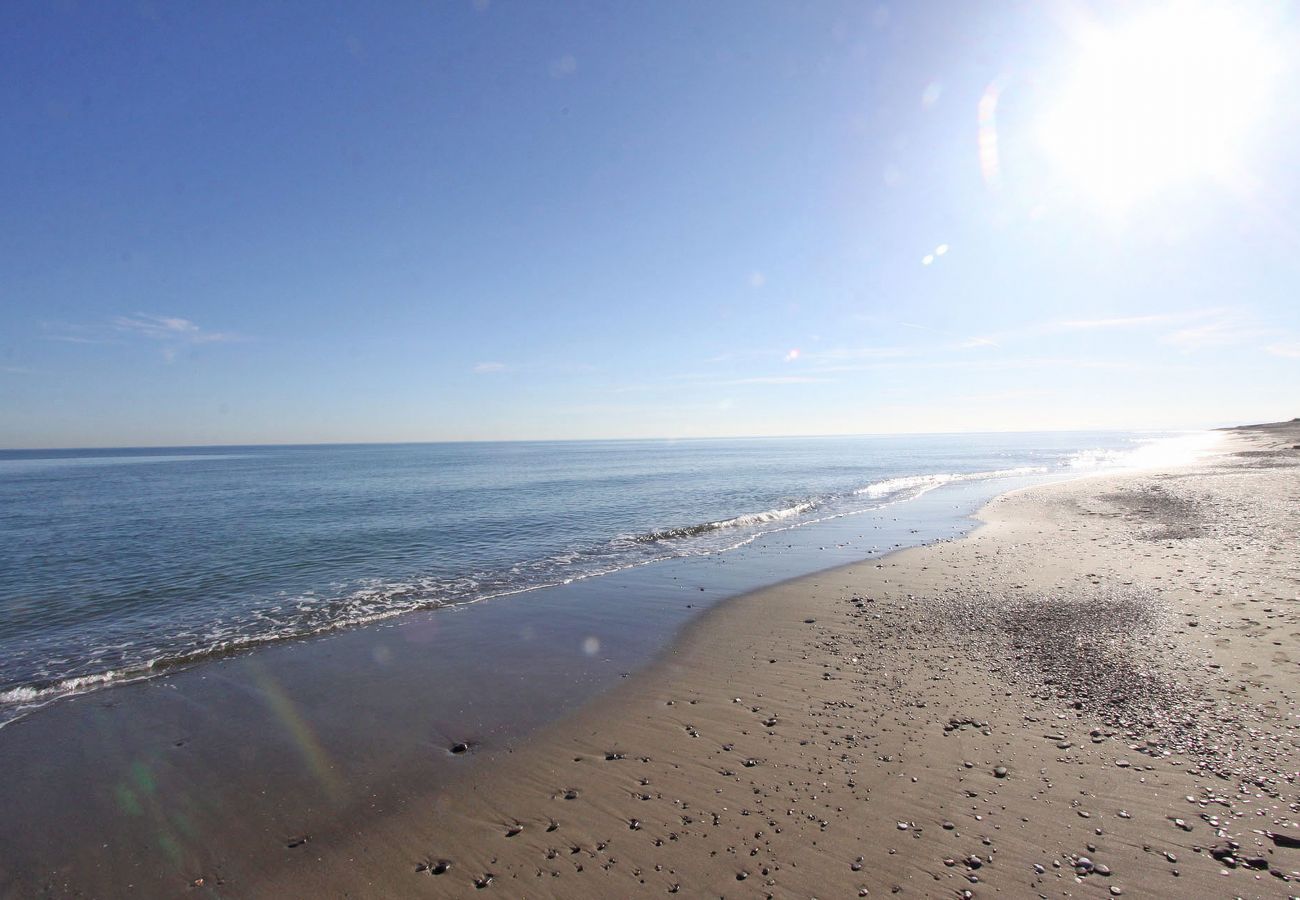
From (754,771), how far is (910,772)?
6.52ft

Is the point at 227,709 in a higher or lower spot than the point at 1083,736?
lower

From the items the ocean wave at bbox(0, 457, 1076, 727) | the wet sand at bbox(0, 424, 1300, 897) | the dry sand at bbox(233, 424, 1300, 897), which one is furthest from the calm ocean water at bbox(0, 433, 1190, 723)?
the dry sand at bbox(233, 424, 1300, 897)

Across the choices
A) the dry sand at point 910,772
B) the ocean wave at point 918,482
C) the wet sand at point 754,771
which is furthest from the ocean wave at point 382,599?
the ocean wave at point 918,482

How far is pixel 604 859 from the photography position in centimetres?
591

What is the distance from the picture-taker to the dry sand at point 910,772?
554 centimetres

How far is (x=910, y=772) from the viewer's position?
704cm

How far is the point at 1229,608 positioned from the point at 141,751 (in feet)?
70.6

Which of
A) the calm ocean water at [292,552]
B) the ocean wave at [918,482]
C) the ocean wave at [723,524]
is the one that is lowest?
the calm ocean water at [292,552]

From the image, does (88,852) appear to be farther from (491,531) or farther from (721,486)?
(721,486)

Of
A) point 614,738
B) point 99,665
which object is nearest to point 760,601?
point 614,738

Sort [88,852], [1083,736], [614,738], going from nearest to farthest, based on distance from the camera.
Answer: [88,852], [1083,736], [614,738]

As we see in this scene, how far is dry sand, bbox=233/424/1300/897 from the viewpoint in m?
5.54

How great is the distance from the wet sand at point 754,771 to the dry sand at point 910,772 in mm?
35

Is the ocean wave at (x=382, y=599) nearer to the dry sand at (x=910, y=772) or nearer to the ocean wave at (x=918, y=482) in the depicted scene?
the dry sand at (x=910, y=772)
